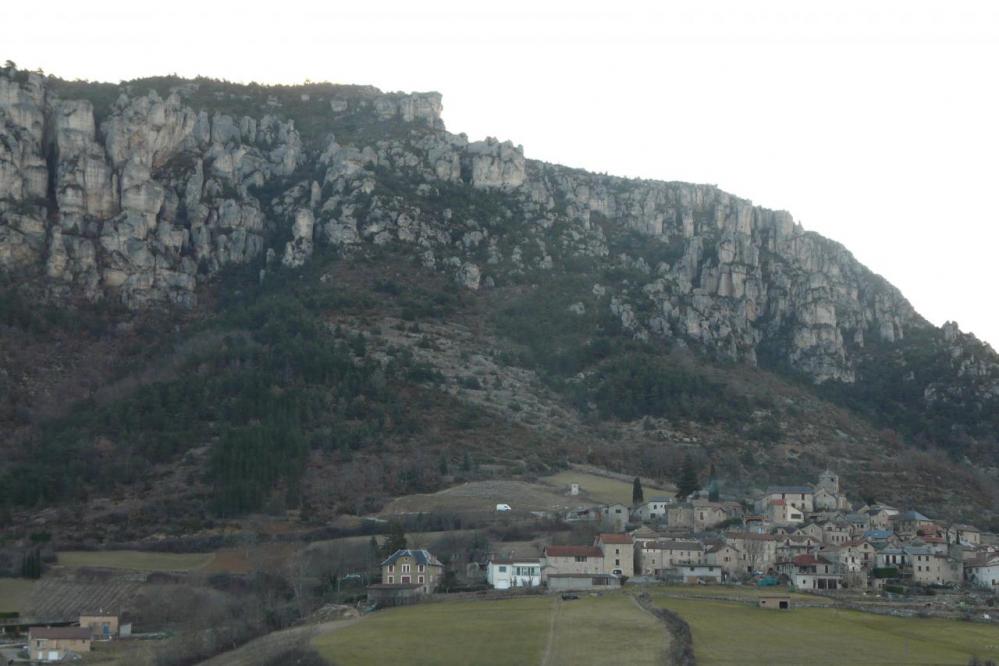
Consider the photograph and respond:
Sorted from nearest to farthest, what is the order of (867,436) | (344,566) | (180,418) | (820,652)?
1. (820,652)
2. (344,566)
3. (180,418)
4. (867,436)

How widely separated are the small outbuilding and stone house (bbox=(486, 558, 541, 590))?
14211 mm

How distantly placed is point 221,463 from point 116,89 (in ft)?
277

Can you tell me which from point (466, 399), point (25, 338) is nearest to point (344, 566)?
point (466, 399)

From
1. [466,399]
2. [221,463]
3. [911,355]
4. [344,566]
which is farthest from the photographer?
[911,355]

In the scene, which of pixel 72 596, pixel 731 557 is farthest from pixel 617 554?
pixel 72 596

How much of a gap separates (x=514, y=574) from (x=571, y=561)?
374cm

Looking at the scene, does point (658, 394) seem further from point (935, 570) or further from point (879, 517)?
point (935, 570)

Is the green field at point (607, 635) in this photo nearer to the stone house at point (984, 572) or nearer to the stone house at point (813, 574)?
the stone house at point (813, 574)

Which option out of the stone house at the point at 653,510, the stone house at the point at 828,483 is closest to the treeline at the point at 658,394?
the stone house at the point at 828,483

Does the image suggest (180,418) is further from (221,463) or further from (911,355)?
(911,355)

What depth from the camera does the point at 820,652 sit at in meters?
68.2

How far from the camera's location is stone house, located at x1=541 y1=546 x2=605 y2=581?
87.8 m

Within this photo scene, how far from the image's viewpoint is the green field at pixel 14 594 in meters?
91.0

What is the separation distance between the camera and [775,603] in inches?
3155
